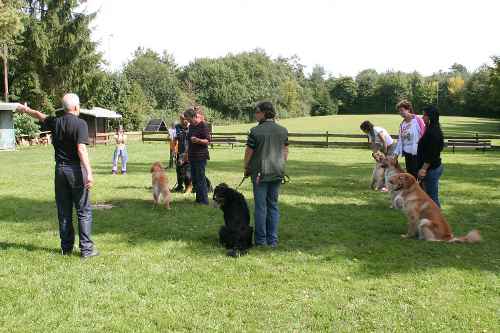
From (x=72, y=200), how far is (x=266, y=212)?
2.55 metres

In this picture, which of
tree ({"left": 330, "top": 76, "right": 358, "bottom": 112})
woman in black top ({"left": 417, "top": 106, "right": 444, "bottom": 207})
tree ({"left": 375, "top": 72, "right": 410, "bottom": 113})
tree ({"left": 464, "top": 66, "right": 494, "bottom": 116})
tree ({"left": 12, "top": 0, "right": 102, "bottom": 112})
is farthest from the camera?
tree ({"left": 330, "top": 76, "right": 358, "bottom": 112})

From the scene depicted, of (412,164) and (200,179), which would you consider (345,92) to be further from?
(200,179)

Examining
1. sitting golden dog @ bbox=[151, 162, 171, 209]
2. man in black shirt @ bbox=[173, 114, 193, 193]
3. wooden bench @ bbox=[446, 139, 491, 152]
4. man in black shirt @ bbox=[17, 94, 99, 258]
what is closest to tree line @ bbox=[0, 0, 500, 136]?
man in black shirt @ bbox=[173, 114, 193, 193]

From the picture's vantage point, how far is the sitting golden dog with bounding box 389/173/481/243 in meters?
6.25

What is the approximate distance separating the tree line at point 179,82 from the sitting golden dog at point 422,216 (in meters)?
22.8

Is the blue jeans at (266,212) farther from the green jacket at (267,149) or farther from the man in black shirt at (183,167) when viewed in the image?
the man in black shirt at (183,167)

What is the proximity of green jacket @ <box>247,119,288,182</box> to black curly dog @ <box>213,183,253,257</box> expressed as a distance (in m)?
0.55

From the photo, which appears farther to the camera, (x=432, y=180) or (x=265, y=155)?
(x=432, y=180)

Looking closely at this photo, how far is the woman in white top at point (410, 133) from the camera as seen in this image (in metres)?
7.79

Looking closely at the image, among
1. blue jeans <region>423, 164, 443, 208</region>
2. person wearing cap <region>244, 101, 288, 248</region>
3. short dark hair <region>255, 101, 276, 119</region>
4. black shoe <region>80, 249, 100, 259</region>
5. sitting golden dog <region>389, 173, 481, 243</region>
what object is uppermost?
short dark hair <region>255, 101, 276, 119</region>

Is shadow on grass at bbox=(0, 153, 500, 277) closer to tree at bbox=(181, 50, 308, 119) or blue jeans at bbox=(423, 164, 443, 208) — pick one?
blue jeans at bbox=(423, 164, 443, 208)

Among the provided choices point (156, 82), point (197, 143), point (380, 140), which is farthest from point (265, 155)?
point (156, 82)

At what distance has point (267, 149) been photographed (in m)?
5.73

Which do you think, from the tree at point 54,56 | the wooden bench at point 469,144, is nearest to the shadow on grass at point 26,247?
the wooden bench at point 469,144
